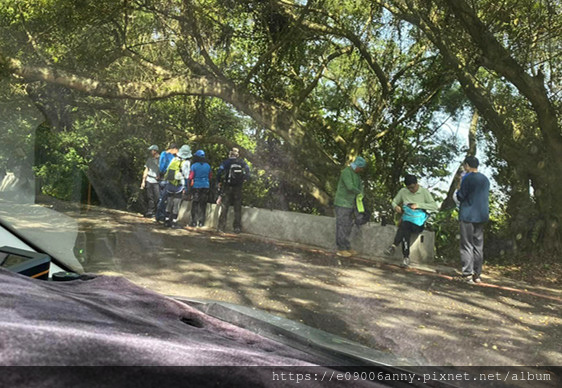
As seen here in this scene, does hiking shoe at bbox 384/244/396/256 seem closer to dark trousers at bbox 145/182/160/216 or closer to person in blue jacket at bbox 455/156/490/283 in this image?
person in blue jacket at bbox 455/156/490/283

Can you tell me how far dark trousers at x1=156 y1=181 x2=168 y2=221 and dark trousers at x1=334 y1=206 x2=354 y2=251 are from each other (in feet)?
1.06

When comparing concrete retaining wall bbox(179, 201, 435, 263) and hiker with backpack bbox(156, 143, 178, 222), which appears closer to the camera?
concrete retaining wall bbox(179, 201, 435, 263)

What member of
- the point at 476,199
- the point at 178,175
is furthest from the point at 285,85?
the point at 476,199

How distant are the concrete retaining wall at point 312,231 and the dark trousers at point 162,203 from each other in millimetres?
36

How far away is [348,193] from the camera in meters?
0.79

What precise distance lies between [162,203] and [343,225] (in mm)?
353

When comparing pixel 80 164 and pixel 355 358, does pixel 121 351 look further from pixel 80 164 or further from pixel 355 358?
pixel 80 164

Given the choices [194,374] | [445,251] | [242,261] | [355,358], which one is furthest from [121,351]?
[242,261]

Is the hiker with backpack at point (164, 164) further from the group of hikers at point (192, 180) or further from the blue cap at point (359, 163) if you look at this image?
the blue cap at point (359, 163)

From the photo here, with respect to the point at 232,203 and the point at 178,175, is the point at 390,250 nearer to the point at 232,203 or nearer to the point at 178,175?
Result: the point at 232,203

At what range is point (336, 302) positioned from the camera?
949 mm

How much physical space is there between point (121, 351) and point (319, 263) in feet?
1.93

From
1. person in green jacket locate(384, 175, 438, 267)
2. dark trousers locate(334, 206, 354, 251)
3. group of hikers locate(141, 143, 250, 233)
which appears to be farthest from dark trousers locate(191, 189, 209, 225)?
person in green jacket locate(384, 175, 438, 267)

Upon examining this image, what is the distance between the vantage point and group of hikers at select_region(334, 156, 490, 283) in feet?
2.27
